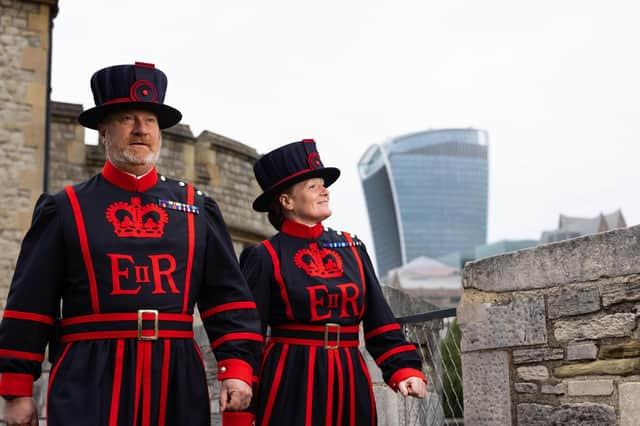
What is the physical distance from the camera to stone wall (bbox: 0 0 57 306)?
35.1ft

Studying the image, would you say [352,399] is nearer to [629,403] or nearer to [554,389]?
[554,389]

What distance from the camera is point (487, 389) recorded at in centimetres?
422

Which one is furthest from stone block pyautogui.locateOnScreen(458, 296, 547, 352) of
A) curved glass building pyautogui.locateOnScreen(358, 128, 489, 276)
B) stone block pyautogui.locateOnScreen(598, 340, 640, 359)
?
curved glass building pyautogui.locateOnScreen(358, 128, 489, 276)

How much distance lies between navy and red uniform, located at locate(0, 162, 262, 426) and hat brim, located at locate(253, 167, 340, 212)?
0.73m

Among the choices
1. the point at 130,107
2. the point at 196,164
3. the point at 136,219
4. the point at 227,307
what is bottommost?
the point at 227,307

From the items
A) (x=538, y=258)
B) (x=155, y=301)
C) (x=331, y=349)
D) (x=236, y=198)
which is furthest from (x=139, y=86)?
(x=236, y=198)

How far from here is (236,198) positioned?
1444 centimetres

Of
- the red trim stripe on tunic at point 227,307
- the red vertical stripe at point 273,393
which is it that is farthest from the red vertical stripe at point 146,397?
the red vertical stripe at point 273,393

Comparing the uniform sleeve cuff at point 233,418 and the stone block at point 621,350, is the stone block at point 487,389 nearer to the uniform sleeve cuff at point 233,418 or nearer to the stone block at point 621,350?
the stone block at point 621,350

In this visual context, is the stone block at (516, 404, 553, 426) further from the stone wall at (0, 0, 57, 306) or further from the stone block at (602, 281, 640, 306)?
the stone wall at (0, 0, 57, 306)

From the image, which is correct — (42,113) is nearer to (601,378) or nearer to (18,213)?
(18,213)

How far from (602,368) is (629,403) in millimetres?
197

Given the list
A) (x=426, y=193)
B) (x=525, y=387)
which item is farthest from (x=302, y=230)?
(x=426, y=193)

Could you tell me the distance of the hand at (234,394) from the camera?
2.91 meters
